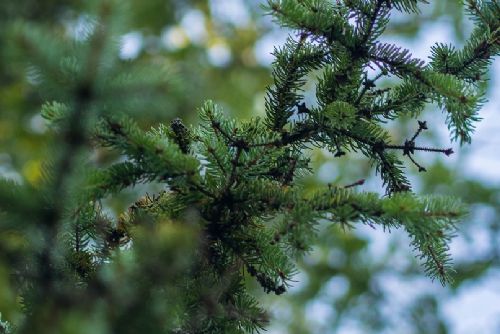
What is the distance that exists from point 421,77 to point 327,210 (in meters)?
0.34

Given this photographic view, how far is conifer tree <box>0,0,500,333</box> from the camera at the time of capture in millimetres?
991

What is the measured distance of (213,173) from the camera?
4.39ft

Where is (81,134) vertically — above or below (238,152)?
below

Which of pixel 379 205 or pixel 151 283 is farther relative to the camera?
pixel 379 205

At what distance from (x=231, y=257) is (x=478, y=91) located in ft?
1.75

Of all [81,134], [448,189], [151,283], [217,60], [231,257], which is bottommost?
[151,283]

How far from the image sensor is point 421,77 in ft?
4.48

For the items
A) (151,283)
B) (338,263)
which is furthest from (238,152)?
(338,263)

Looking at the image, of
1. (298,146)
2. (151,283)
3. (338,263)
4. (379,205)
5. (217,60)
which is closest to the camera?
(151,283)

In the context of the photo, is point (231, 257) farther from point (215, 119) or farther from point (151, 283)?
point (151, 283)

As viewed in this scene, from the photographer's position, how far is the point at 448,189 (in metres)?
5.56

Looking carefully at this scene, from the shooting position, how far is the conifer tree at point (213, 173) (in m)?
0.99

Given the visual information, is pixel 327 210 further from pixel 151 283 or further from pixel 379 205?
pixel 151 283

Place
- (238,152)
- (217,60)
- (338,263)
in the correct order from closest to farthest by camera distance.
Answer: (238,152) → (338,263) → (217,60)
